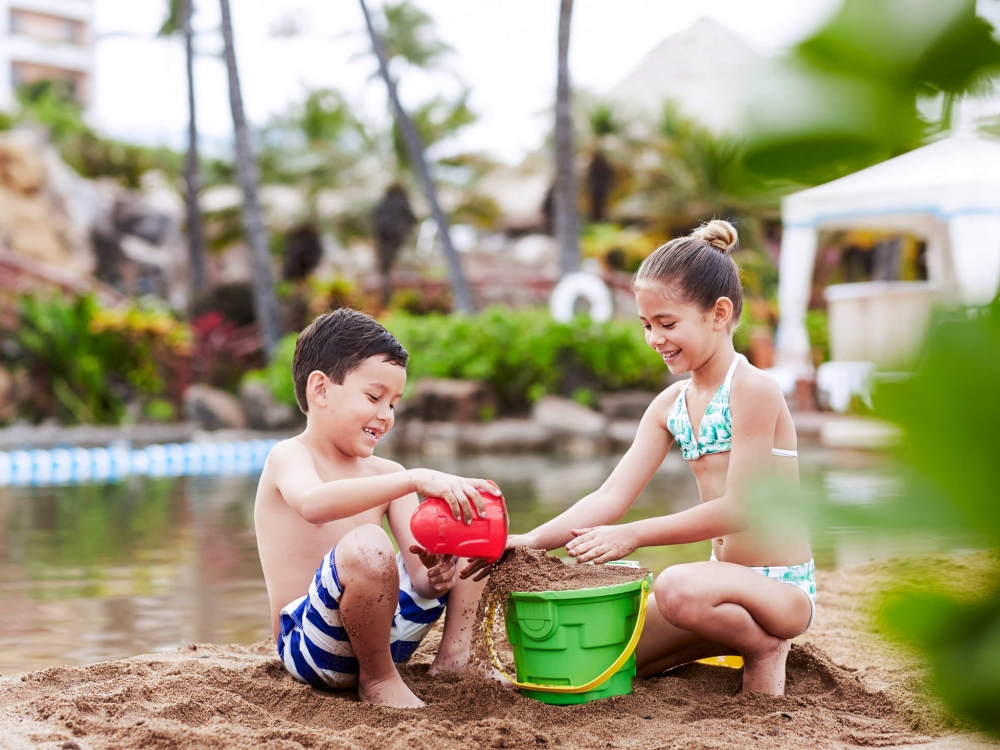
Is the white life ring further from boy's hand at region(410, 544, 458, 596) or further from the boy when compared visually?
boy's hand at region(410, 544, 458, 596)

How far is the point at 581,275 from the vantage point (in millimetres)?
14203

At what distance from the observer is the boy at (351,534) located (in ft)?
7.95

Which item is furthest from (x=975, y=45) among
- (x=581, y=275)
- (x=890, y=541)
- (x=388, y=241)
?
(x=388, y=241)

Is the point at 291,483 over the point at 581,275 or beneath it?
beneath

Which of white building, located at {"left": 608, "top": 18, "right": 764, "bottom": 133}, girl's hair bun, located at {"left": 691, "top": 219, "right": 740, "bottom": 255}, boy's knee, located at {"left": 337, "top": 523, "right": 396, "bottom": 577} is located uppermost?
girl's hair bun, located at {"left": 691, "top": 219, "right": 740, "bottom": 255}

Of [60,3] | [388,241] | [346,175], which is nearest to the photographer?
[388,241]

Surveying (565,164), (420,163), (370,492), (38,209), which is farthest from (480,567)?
(38,209)

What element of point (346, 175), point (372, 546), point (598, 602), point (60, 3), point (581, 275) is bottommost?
point (598, 602)

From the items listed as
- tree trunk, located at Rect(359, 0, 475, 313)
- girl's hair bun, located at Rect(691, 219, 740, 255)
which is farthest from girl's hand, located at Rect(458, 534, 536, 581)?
tree trunk, located at Rect(359, 0, 475, 313)

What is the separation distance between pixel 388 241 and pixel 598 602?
20275 millimetres

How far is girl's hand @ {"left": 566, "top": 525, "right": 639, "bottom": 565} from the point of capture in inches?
103

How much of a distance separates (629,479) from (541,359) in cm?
973

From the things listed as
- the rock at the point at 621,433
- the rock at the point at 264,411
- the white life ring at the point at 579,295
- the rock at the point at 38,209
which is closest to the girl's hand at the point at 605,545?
the rock at the point at 621,433

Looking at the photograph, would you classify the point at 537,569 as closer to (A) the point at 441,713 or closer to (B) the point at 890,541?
(A) the point at 441,713
